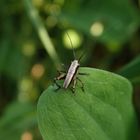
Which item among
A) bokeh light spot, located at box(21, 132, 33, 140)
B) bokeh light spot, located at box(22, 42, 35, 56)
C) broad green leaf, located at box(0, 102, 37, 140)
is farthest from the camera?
bokeh light spot, located at box(22, 42, 35, 56)

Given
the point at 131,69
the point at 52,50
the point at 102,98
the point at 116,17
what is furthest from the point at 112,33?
the point at 102,98

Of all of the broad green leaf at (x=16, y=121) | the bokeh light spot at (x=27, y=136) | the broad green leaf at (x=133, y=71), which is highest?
the broad green leaf at (x=133, y=71)

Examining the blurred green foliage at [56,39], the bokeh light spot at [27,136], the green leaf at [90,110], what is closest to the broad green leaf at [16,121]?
the bokeh light spot at [27,136]

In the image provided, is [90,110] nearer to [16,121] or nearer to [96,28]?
[16,121]

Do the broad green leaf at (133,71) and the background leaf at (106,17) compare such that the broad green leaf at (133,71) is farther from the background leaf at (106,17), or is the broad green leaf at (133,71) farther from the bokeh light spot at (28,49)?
the bokeh light spot at (28,49)

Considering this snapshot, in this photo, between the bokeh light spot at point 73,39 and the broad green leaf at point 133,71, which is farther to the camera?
the bokeh light spot at point 73,39

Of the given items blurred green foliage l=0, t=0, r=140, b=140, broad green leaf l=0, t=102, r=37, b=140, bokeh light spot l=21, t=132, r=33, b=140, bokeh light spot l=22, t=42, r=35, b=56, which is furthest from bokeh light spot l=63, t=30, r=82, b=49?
bokeh light spot l=21, t=132, r=33, b=140

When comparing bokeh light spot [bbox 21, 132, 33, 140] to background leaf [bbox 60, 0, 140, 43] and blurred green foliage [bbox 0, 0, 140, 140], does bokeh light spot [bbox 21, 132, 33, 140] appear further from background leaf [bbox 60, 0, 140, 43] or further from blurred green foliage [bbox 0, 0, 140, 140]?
background leaf [bbox 60, 0, 140, 43]
